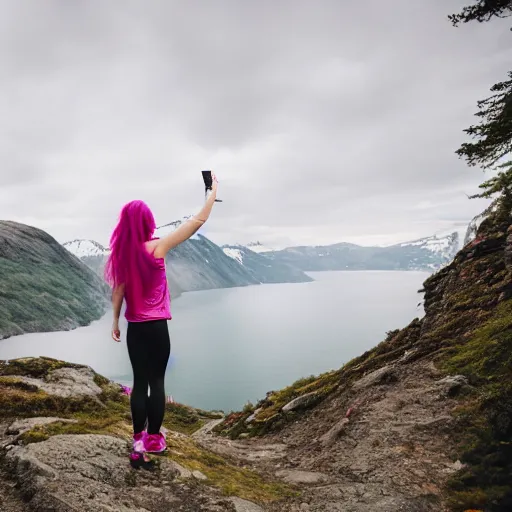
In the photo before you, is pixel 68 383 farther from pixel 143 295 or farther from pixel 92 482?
pixel 143 295

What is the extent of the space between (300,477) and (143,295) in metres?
4.41

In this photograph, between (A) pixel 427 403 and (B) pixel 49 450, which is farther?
(A) pixel 427 403

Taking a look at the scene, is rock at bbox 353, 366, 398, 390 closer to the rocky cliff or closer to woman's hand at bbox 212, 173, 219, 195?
the rocky cliff

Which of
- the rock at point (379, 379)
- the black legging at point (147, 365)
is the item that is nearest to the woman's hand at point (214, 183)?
the black legging at point (147, 365)

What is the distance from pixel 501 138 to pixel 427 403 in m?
7.23

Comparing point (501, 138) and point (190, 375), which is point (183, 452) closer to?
point (501, 138)

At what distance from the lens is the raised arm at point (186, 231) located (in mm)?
4777

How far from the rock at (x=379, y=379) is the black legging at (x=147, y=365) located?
7.58 metres

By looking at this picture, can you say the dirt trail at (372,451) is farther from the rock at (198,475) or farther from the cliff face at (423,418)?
the rock at (198,475)

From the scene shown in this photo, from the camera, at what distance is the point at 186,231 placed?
4777 mm

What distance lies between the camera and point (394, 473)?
578cm

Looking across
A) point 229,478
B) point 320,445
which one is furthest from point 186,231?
point 320,445

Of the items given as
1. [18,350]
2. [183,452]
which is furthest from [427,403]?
[18,350]

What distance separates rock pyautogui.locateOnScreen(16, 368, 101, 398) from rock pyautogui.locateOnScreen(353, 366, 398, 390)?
7818 millimetres
